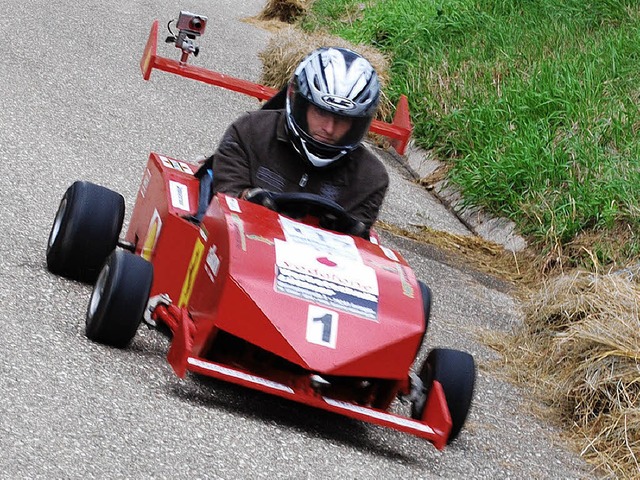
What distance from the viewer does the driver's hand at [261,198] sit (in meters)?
5.88

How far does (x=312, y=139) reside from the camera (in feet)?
19.9

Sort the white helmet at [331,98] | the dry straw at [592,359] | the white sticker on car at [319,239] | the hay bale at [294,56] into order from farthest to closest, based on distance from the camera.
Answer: the hay bale at [294,56]
the dry straw at [592,359]
the white helmet at [331,98]
the white sticker on car at [319,239]

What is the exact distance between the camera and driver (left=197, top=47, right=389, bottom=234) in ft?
19.9

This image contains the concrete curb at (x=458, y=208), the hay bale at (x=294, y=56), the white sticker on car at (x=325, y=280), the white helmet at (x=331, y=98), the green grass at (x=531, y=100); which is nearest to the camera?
the white sticker on car at (x=325, y=280)

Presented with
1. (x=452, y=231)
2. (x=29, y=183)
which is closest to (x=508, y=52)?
(x=452, y=231)

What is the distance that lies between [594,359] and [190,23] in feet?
10.8

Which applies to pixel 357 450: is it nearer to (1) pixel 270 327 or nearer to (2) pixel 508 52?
(1) pixel 270 327

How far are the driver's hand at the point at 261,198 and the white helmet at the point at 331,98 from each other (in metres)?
0.34

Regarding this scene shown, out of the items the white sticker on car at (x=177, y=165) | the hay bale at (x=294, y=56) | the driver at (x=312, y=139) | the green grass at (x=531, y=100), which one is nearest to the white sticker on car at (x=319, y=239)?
the driver at (x=312, y=139)

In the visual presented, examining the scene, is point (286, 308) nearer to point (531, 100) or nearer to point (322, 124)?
point (322, 124)

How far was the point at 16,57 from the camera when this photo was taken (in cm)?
1162

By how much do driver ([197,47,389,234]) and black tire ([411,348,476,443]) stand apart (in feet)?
2.67

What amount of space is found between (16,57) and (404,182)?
3584mm

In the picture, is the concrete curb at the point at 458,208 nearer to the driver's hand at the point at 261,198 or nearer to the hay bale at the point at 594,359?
the hay bale at the point at 594,359
